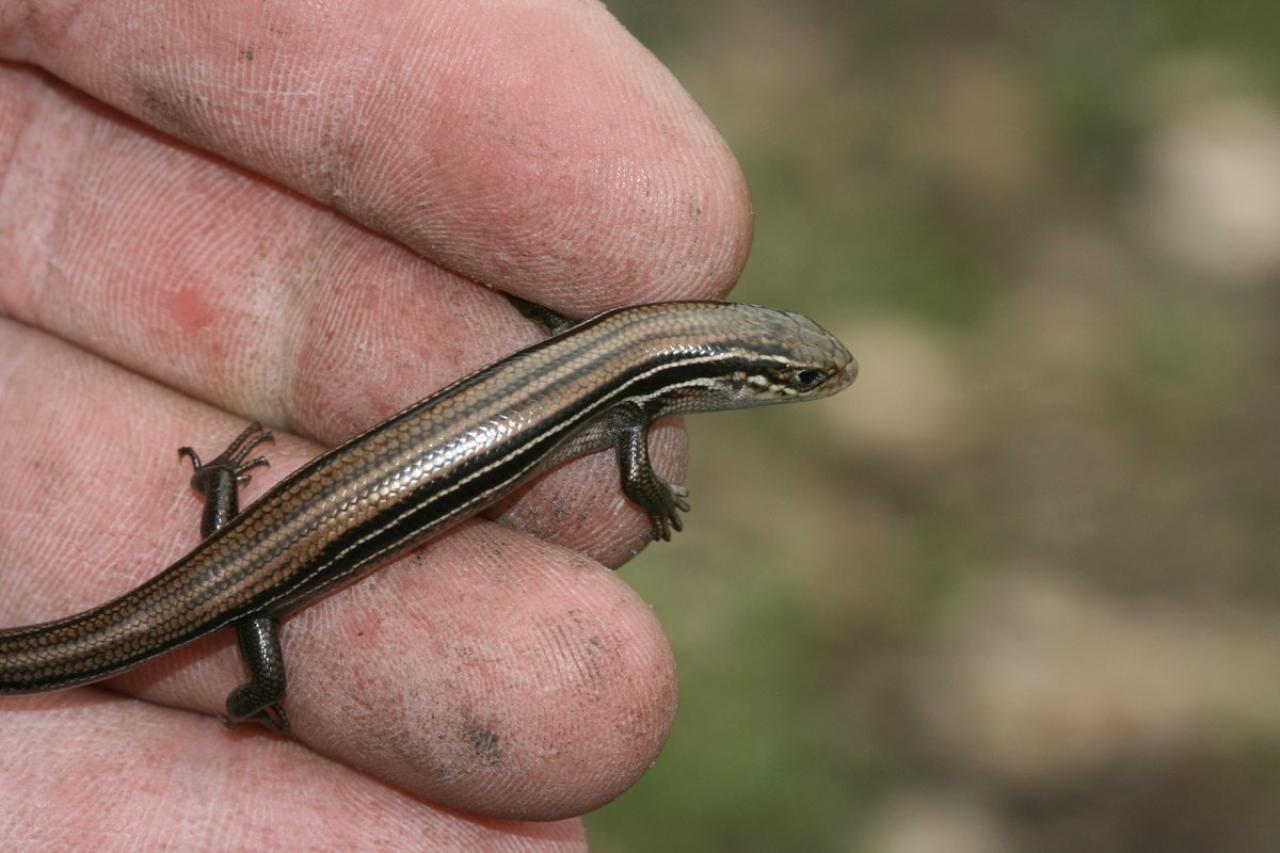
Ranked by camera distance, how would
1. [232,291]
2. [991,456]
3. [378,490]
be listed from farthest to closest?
[991,456] → [232,291] → [378,490]

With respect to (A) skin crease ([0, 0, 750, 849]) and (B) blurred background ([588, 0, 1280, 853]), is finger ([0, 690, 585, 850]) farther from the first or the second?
(B) blurred background ([588, 0, 1280, 853])

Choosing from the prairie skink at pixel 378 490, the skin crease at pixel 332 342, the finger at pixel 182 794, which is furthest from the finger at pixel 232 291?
the finger at pixel 182 794

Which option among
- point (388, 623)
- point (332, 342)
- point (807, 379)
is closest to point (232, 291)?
point (332, 342)

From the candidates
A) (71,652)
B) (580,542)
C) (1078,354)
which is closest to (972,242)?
(1078,354)

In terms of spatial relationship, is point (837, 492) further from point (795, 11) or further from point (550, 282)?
point (795, 11)

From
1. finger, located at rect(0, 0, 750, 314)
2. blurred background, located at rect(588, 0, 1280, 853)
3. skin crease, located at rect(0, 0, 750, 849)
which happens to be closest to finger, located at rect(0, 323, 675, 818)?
skin crease, located at rect(0, 0, 750, 849)

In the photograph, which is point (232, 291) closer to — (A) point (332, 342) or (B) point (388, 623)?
(A) point (332, 342)
